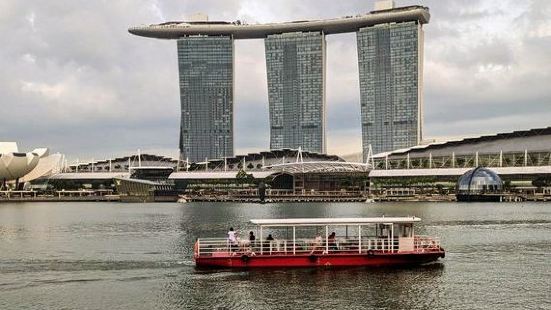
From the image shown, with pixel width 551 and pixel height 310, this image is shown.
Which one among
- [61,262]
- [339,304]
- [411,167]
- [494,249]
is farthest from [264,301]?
[411,167]

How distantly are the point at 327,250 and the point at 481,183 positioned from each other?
117 meters

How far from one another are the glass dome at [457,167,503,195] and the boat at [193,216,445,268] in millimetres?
112497

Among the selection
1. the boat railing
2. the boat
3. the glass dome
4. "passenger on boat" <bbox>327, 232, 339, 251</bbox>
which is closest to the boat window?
the boat

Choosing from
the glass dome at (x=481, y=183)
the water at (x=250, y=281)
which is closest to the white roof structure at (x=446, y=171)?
the glass dome at (x=481, y=183)

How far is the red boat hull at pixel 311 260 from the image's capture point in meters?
A: 43.8

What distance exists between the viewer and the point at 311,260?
4403 cm

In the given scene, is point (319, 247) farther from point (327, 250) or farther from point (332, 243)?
point (332, 243)

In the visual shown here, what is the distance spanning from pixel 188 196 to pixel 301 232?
12577cm

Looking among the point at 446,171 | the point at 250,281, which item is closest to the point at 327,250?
the point at 250,281

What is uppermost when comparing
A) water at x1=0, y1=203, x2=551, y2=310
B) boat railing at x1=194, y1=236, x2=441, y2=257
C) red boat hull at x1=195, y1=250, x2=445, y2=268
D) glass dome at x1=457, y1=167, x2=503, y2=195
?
glass dome at x1=457, y1=167, x2=503, y2=195

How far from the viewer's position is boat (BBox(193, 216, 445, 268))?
43.9 metres

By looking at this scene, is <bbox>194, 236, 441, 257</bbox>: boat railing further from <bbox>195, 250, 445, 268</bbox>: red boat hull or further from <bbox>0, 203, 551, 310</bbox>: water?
<bbox>0, 203, 551, 310</bbox>: water

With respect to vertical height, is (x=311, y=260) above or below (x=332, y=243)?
below

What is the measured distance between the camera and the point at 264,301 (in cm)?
3475
